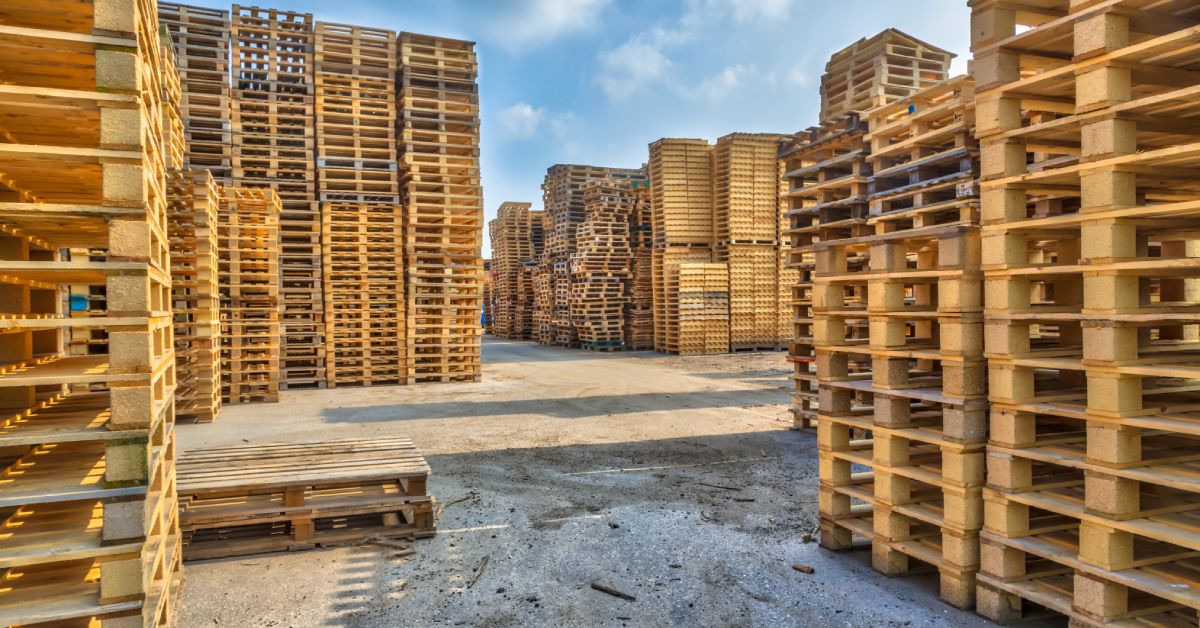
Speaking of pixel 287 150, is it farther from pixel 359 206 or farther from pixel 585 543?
pixel 585 543

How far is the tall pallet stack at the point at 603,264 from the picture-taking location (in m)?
26.5

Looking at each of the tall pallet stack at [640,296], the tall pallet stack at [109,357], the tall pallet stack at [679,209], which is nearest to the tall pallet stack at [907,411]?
the tall pallet stack at [109,357]

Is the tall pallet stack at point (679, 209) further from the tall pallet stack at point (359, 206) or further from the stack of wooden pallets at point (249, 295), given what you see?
the stack of wooden pallets at point (249, 295)

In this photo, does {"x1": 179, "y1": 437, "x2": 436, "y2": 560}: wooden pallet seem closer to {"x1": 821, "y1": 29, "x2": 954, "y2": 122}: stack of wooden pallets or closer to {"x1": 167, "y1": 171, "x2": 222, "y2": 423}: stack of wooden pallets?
{"x1": 167, "y1": 171, "x2": 222, "y2": 423}: stack of wooden pallets

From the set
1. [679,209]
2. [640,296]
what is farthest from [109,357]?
[640,296]

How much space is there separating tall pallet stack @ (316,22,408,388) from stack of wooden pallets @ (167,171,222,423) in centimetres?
407

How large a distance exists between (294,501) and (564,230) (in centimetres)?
2375

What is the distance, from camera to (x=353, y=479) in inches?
235

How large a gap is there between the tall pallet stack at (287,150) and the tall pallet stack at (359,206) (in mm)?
338

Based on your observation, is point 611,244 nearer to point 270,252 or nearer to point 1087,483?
point 270,252

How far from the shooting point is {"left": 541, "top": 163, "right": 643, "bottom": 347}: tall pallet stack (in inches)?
1131

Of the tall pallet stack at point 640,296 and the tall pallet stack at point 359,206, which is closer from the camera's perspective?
the tall pallet stack at point 359,206

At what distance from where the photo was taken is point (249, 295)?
14266 mm

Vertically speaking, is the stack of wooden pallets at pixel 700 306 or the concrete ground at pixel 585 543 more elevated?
the stack of wooden pallets at pixel 700 306
